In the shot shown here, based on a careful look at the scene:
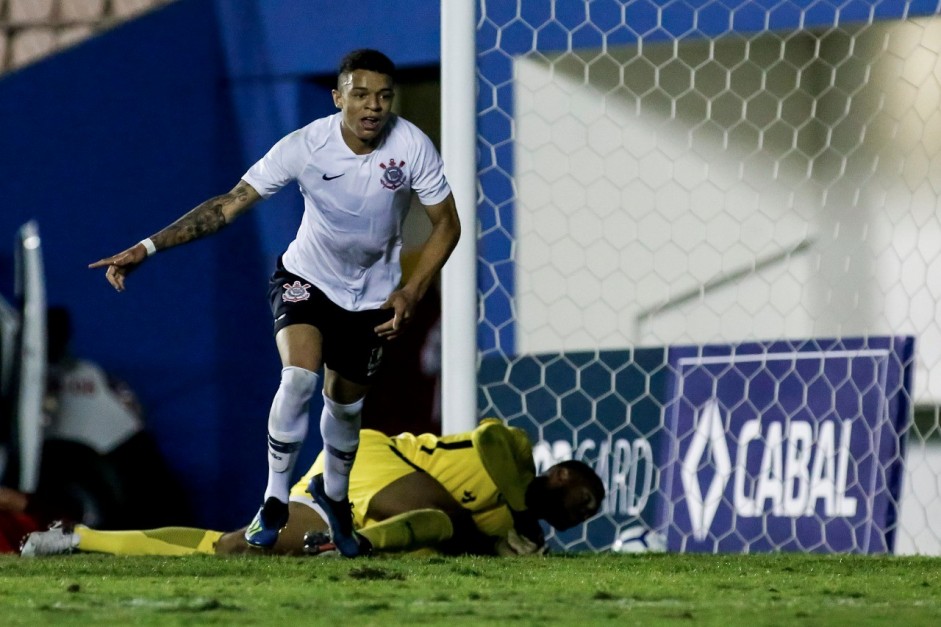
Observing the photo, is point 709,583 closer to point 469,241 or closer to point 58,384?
point 469,241

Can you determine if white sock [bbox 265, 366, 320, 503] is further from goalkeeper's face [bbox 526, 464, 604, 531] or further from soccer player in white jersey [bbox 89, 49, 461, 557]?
goalkeeper's face [bbox 526, 464, 604, 531]

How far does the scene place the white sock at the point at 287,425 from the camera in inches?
147

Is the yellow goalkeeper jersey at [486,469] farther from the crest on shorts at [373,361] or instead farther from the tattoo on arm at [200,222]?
the tattoo on arm at [200,222]

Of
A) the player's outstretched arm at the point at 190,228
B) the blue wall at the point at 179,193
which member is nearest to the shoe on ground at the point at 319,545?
the player's outstretched arm at the point at 190,228

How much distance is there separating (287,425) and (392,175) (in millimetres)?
657

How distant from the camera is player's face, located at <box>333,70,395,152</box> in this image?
3676mm

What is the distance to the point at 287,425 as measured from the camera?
381 centimetres

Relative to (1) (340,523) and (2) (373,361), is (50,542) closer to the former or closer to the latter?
(1) (340,523)

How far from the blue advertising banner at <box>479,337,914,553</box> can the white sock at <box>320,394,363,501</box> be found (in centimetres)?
111

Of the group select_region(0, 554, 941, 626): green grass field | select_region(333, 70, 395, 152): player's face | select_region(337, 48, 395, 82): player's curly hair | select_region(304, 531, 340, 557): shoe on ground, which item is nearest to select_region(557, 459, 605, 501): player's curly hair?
select_region(0, 554, 941, 626): green grass field

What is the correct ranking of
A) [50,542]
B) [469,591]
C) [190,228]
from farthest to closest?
1. [50,542]
2. [190,228]
3. [469,591]

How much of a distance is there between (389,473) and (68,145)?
2954 mm

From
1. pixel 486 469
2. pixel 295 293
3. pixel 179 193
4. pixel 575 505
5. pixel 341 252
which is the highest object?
pixel 179 193

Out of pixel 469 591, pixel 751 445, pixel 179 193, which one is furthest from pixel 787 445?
pixel 179 193
